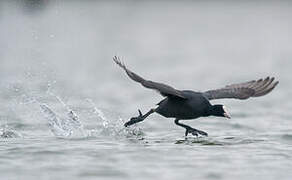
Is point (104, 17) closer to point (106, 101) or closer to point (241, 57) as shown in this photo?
point (241, 57)

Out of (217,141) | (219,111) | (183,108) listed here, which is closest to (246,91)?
(219,111)

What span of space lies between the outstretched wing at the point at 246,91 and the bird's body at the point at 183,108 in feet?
1.52

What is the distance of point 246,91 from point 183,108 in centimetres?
129

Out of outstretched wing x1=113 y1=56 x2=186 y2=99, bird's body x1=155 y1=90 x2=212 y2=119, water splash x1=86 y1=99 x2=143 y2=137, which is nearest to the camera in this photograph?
outstretched wing x1=113 y1=56 x2=186 y2=99

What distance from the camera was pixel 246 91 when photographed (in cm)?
1586

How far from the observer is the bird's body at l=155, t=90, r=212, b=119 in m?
15.1

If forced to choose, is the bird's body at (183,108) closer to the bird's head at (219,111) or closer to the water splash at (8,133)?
the bird's head at (219,111)

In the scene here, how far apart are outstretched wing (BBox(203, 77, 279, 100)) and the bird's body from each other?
0.46 m

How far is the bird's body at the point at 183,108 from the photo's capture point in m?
15.1

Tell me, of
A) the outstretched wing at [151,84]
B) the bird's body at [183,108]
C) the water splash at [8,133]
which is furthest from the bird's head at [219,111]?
the water splash at [8,133]

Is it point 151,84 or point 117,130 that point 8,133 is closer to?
point 117,130

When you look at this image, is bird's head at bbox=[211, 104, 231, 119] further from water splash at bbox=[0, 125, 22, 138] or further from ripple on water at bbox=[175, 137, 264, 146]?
water splash at bbox=[0, 125, 22, 138]

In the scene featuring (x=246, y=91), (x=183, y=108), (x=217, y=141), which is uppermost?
(x=246, y=91)

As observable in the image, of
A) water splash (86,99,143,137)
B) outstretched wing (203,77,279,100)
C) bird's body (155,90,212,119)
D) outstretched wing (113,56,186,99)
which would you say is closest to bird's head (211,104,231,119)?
bird's body (155,90,212,119)
